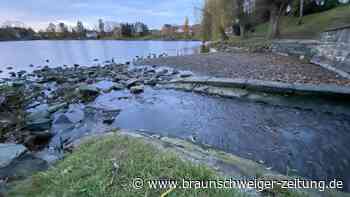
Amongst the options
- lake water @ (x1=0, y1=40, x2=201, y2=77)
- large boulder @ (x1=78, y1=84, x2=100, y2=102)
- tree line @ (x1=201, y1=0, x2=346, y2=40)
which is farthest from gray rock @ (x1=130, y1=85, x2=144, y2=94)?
tree line @ (x1=201, y1=0, x2=346, y2=40)

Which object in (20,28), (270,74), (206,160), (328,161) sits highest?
(20,28)

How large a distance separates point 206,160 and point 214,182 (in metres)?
0.47

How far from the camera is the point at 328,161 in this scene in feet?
10.4

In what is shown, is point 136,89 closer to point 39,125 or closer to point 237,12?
point 39,125

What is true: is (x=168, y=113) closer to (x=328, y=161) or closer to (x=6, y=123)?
(x=328, y=161)

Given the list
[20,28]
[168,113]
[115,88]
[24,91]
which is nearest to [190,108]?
[168,113]

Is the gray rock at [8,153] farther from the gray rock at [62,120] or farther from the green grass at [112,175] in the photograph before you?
the gray rock at [62,120]

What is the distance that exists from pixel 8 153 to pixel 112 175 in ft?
6.17

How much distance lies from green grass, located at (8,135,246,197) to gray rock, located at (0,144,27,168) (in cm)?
73

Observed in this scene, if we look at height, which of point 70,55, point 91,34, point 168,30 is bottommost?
point 70,55

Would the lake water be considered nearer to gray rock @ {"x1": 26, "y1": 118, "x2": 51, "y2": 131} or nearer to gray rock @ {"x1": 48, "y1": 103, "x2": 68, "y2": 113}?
gray rock @ {"x1": 48, "y1": 103, "x2": 68, "y2": 113}

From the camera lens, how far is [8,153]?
9.35 ft

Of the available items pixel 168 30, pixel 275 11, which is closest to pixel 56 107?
pixel 275 11

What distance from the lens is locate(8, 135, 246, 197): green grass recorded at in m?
1.81
